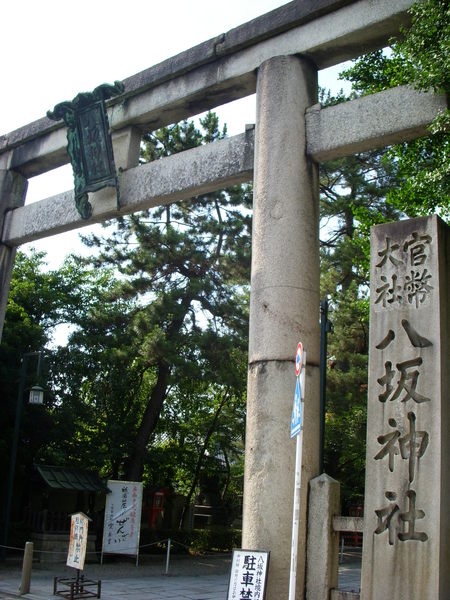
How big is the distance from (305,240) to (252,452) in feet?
7.65

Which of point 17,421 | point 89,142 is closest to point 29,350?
point 17,421

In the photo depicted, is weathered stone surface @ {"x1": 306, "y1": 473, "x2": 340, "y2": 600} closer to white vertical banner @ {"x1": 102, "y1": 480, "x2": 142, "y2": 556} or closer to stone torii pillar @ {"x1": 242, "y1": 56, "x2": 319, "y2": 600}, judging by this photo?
stone torii pillar @ {"x1": 242, "y1": 56, "x2": 319, "y2": 600}

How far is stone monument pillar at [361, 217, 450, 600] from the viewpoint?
193 inches

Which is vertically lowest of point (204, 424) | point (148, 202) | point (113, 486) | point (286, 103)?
point (113, 486)

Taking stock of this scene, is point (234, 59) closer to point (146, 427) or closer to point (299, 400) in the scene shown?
point (299, 400)


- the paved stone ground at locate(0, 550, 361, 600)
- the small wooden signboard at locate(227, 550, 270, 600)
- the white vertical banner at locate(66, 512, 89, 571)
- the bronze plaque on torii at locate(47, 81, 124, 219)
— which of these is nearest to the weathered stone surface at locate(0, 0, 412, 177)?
the bronze plaque on torii at locate(47, 81, 124, 219)

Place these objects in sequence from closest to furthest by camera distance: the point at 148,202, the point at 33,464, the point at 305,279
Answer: the point at 305,279
the point at 148,202
the point at 33,464

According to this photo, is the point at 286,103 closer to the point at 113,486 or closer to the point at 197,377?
the point at 197,377

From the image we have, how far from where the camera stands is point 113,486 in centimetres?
1529

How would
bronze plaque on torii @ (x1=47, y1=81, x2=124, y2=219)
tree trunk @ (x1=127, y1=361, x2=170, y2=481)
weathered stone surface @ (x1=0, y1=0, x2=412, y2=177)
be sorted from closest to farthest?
weathered stone surface @ (x1=0, y1=0, x2=412, y2=177) < bronze plaque on torii @ (x1=47, y1=81, x2=124, y2=219) < tree trunk @ (x1=127, y1=361, x2=170, y2=481)

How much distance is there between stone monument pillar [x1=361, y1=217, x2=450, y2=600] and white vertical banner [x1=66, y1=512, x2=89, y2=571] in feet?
20.0

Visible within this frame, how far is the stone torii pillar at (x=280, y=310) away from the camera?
6.09 meters

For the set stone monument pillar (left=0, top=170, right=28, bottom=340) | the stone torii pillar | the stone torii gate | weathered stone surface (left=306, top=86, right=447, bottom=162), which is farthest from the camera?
stone monument pillar (left=0, top=170, right=28, bottom=340)

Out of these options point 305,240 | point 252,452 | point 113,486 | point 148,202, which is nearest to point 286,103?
point 305,240
